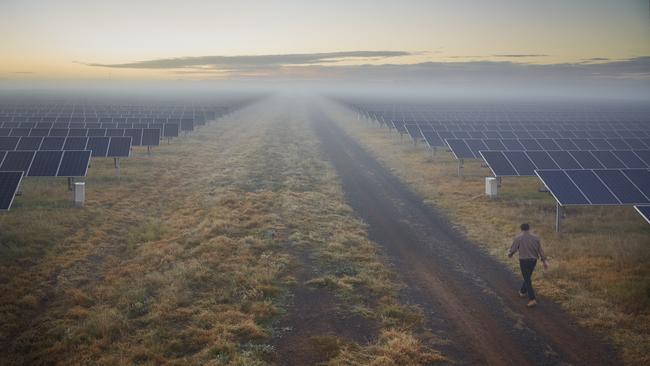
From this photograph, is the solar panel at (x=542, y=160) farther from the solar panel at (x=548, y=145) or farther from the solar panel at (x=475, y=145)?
the solar panel at (x=548, y=145)

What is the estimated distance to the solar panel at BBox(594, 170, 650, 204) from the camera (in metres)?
18.7

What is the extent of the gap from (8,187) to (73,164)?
19.4 ft

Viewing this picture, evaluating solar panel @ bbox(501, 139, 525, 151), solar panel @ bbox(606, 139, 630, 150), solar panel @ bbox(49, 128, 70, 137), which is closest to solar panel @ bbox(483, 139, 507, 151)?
solar panel @ bbox(501, 139, 525, 151)

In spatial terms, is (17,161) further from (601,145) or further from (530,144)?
(601,145)

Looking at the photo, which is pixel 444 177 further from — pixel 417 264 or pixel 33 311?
pixel 33 311

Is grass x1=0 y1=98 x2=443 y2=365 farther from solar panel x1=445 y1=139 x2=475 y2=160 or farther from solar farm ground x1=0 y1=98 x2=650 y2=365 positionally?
solar panel x1=445 y1=139 x2=475 y2=160

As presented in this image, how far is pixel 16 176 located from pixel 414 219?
17.4 metres

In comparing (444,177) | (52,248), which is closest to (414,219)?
(444,177)

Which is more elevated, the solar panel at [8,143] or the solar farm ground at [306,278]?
the solar panel at [8,143]

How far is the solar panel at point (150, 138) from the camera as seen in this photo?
36.4m

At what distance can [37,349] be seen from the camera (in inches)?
396

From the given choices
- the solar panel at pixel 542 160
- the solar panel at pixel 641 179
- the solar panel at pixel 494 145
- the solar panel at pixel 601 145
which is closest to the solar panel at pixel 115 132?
the solar panel at pixel 494 145

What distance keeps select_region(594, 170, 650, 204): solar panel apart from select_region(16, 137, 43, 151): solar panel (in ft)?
111

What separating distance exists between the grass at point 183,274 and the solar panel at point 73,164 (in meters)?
1.43
